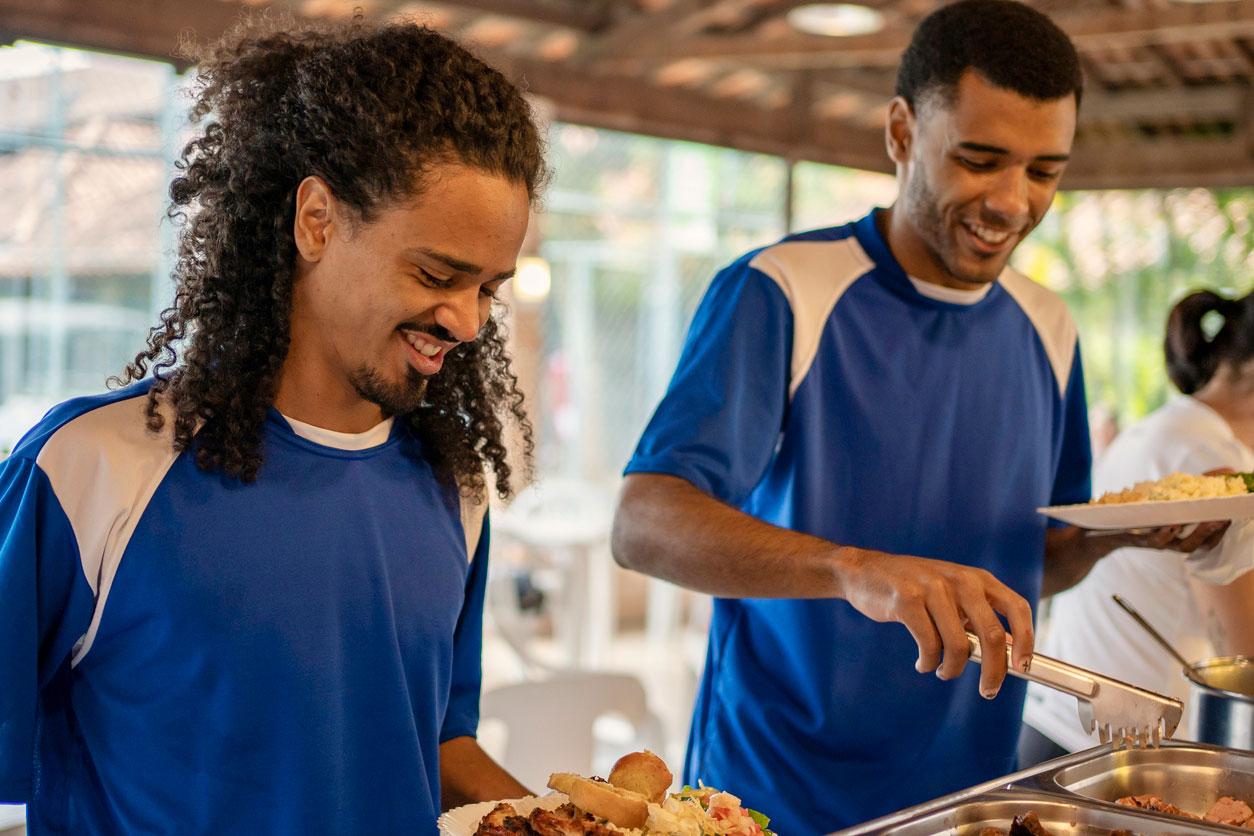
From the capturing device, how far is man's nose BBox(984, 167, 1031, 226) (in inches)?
65.7

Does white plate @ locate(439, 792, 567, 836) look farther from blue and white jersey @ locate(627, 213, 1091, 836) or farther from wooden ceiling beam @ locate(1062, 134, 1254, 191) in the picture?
wooden ceiling beam @ locate(1062, 134, 1254, 191)

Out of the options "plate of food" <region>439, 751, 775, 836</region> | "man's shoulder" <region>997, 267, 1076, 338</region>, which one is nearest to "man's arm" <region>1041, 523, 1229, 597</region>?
"man's shoulder" <region>997, 267, 1076, 338</region>

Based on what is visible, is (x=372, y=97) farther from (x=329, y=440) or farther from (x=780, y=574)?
(x=780, y=574)

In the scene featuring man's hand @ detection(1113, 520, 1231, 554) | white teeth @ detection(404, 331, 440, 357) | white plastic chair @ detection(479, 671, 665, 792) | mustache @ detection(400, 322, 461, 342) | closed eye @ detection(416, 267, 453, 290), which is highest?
closed eye @ detection(416, 267, 453, 290)

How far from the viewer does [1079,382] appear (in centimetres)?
191

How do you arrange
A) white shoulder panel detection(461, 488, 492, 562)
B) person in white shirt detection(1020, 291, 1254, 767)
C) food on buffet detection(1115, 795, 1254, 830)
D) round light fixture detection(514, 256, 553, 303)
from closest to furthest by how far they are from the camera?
food on buffet detection(1115, 795, 1254, 830)
white shoulder panel detection(461, 488, 492, 562)
person in white shirt detection(1020, 291, 1254, 767)
round light fixture detection(514, 256, 553, 303)

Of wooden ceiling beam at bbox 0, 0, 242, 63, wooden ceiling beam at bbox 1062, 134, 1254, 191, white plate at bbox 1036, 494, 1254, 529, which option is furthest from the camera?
wooden ceiling beam at bbox 1062, 134, 1254, 191

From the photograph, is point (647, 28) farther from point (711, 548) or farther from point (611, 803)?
point (611, 803)

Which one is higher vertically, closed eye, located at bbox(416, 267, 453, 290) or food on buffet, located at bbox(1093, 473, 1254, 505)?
closed eye, located at bbox(416, 267, 453, 290)

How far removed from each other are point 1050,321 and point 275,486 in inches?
44.5

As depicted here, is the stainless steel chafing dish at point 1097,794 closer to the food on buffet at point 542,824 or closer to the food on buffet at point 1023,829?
the food on buffet at point 1023,829

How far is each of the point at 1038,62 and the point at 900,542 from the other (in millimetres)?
626

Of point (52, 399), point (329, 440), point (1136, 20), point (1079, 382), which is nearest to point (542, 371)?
point (52, 399)

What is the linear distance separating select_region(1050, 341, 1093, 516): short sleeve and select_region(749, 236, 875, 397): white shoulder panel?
0.39m
